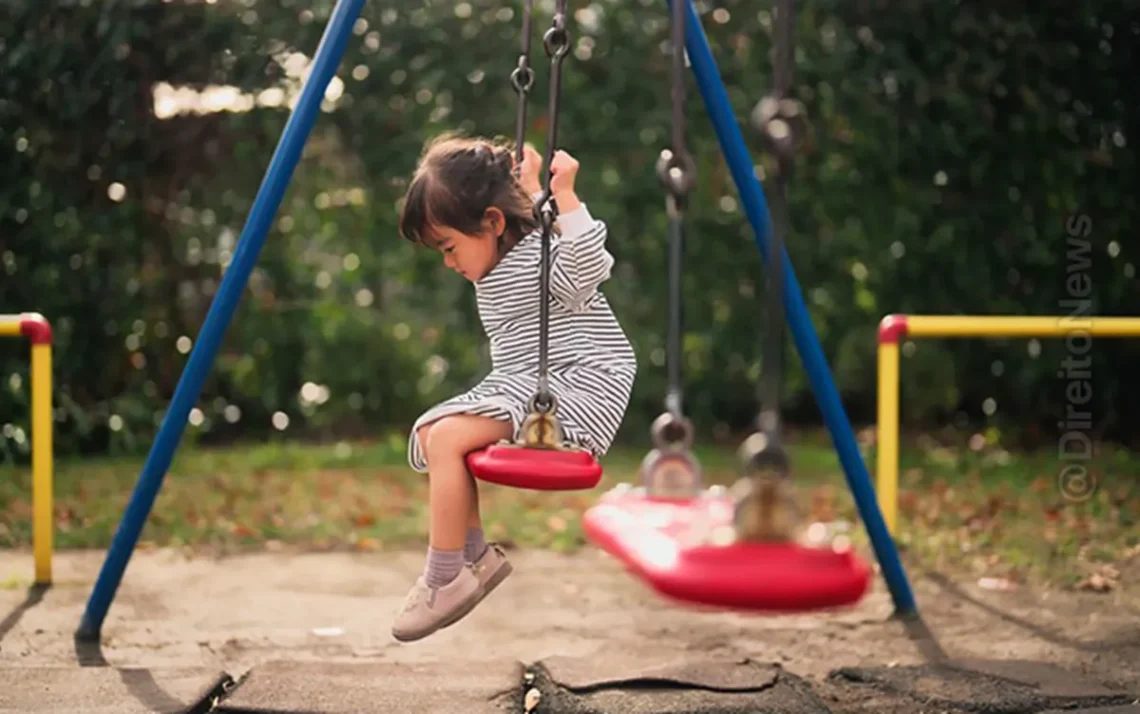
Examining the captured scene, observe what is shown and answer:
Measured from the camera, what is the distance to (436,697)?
134 inches

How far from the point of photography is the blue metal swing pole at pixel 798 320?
3.80 metres

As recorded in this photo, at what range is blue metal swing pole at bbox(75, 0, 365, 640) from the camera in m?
3.75

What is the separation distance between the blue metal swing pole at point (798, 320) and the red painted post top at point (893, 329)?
91 cm

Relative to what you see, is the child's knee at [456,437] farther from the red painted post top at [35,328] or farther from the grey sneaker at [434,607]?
the red painted post top at [35,328]

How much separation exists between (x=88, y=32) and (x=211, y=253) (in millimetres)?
1323

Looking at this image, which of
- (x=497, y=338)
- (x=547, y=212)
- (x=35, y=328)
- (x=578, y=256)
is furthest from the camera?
(x=35, y=328)

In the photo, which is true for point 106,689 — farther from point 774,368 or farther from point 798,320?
point 774,368

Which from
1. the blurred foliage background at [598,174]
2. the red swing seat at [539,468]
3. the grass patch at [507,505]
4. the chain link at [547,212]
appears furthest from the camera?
the blurred foliage background at [598,174]

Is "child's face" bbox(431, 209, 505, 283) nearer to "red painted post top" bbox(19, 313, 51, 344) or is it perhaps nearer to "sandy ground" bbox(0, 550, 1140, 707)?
"sandy ground" bbox(0, 550, 1140, 707)

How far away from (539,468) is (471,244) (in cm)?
76

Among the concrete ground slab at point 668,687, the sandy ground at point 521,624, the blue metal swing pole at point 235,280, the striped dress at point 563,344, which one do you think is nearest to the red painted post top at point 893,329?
the sandy ground at point 521,624

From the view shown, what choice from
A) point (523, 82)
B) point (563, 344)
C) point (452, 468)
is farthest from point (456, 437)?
point (523, 82)

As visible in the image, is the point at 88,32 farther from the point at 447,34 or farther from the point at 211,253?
the point at 447,34

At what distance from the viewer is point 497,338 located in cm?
335
